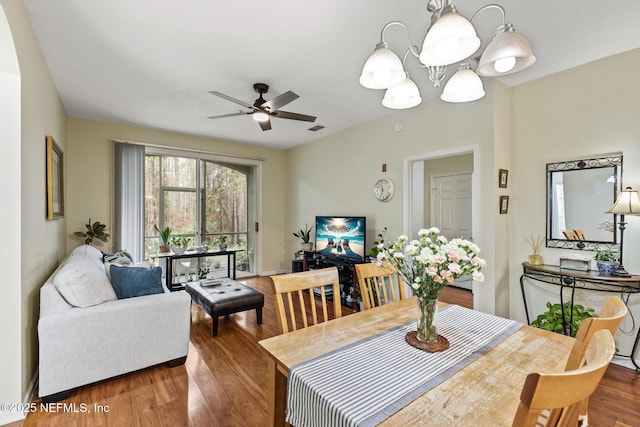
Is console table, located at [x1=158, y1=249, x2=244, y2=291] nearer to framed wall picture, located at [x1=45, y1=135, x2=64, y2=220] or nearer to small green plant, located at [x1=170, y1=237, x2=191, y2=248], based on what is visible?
small green plant, located at [x1=170, y1=237, x2=191, y2=248]

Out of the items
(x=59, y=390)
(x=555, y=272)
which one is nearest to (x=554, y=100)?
(x=555, y=272)

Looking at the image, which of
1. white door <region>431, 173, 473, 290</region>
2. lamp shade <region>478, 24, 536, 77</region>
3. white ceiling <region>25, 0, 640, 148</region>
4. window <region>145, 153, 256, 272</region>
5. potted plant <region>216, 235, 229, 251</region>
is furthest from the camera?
potted plant <region>216, 235, 229, 251</region>

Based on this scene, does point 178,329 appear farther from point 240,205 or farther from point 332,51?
point 240,205

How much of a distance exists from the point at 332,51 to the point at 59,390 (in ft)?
10.5

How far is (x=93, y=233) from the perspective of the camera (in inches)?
161

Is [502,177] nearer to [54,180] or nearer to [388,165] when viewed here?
[388,165]

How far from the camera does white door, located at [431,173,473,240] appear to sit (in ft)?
16.3

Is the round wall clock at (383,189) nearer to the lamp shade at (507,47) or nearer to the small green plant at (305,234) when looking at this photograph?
the small green plant at (305,234)

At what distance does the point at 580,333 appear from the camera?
0.98 meters

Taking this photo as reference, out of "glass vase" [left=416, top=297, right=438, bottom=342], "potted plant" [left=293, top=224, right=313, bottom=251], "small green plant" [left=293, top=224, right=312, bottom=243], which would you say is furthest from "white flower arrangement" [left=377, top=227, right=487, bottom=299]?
"small green plant" [left=293, top=224, right=312, bottom=243]

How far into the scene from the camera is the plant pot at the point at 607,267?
236cm

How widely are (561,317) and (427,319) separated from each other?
217 centimetres

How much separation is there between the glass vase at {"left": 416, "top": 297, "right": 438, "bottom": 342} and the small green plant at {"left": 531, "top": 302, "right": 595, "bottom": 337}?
2027mm

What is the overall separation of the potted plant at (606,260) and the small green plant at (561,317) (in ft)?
Answer: 1.33
